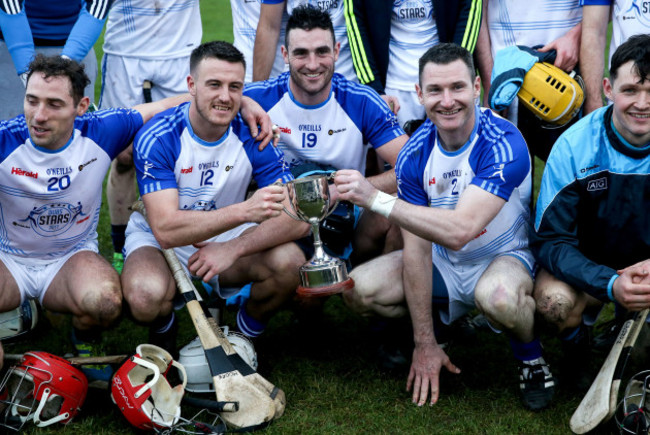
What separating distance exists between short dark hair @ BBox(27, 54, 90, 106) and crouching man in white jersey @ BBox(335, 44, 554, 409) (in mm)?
1542

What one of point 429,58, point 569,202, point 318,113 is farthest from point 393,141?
point 569,202

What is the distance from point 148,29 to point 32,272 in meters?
2.40

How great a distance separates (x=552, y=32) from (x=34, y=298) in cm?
351

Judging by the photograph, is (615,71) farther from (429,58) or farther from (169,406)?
(169,406)

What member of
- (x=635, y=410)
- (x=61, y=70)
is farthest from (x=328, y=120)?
(x=635, y=410)

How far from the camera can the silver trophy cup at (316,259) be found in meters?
3.98

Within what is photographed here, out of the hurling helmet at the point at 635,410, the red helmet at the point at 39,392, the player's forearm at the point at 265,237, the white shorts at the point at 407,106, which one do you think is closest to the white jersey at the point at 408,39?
the white shorts at the point at 407,106

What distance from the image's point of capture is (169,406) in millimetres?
3963

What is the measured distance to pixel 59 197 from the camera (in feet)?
14.9

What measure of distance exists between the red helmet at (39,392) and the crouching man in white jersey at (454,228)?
1.54 meters

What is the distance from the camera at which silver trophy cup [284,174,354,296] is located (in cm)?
398

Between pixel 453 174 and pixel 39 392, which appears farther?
pixel 453 174

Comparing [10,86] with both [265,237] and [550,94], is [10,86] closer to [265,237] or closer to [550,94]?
[265,237]

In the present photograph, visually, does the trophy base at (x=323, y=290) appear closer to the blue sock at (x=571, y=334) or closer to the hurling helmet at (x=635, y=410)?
the blue sock at (x=571, y=334)
